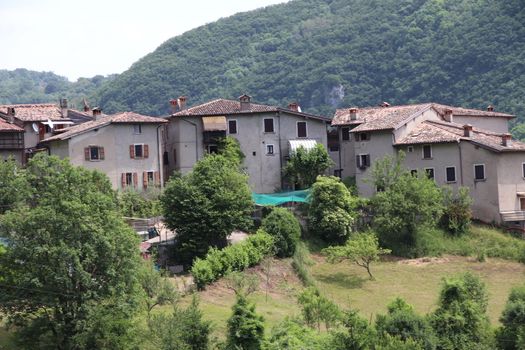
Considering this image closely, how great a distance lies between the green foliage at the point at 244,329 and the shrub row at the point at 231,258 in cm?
1161

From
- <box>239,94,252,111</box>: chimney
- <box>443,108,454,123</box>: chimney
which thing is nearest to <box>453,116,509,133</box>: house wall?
<box>443,108,454,123</box>: chimney

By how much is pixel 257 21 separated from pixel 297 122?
112 metres

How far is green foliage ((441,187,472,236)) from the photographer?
6538 centimetres

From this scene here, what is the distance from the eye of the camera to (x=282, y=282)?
56906mm

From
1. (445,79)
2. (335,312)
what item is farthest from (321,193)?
(445,79)

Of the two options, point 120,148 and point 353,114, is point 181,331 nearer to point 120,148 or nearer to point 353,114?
point 120,148

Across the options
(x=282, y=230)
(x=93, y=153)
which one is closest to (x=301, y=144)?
(x=282, y=230)

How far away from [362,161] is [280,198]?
29.6ft

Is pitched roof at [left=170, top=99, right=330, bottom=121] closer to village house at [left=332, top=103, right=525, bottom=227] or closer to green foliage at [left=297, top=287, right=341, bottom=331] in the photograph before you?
village house at [left=332, top=103, right=525, bottom=227]

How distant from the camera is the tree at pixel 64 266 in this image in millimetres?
Answer: 41375

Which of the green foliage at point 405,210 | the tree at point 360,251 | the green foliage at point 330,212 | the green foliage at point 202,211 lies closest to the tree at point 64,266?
the green foliage at point 202,211

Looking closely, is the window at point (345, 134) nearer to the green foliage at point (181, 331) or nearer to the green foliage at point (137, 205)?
the green foliage at point (137, 205)

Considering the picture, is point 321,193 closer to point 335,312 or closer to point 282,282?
point 282,282

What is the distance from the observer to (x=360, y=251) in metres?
59.6
